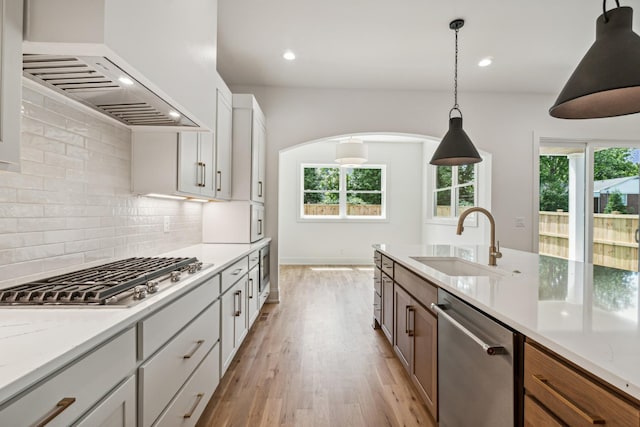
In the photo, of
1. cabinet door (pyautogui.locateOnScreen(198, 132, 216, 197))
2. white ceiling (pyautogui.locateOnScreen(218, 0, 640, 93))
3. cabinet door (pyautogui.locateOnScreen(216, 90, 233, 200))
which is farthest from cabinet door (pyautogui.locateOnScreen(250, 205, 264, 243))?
white ceiling (pyautogui.locateOnScreen(218, 0, 640, 93))

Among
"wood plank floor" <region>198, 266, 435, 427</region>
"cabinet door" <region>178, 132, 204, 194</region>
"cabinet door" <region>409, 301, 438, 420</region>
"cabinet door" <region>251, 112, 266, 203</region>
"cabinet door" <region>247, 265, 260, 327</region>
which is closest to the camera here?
"cabinet door" <region>409, 301, 438, 420</region>

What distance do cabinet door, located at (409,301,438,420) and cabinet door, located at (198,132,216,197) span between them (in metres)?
1.87

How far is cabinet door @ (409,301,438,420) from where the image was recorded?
67.6 inches

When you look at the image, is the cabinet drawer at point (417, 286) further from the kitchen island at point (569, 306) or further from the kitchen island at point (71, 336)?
the kitchen island at point (71, 336)

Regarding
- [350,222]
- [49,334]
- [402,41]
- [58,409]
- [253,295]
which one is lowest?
[253,295]

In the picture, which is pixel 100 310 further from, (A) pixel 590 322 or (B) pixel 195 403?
→ (A) pixel 590 322

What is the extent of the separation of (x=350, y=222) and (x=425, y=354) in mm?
5725

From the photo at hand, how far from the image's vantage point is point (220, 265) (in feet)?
6.81

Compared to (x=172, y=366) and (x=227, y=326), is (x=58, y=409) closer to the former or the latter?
(x=172, y=366)

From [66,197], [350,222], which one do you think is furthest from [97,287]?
[350,222]

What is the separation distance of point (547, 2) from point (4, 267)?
3786 mm

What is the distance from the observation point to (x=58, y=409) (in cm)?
78

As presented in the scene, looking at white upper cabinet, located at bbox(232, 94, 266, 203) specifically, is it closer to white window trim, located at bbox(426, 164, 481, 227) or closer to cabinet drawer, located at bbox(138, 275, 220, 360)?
cabinet drawer, located at bbox(138, 275, 220, 360)

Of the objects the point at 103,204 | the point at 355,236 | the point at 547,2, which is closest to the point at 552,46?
the point at 547,2
